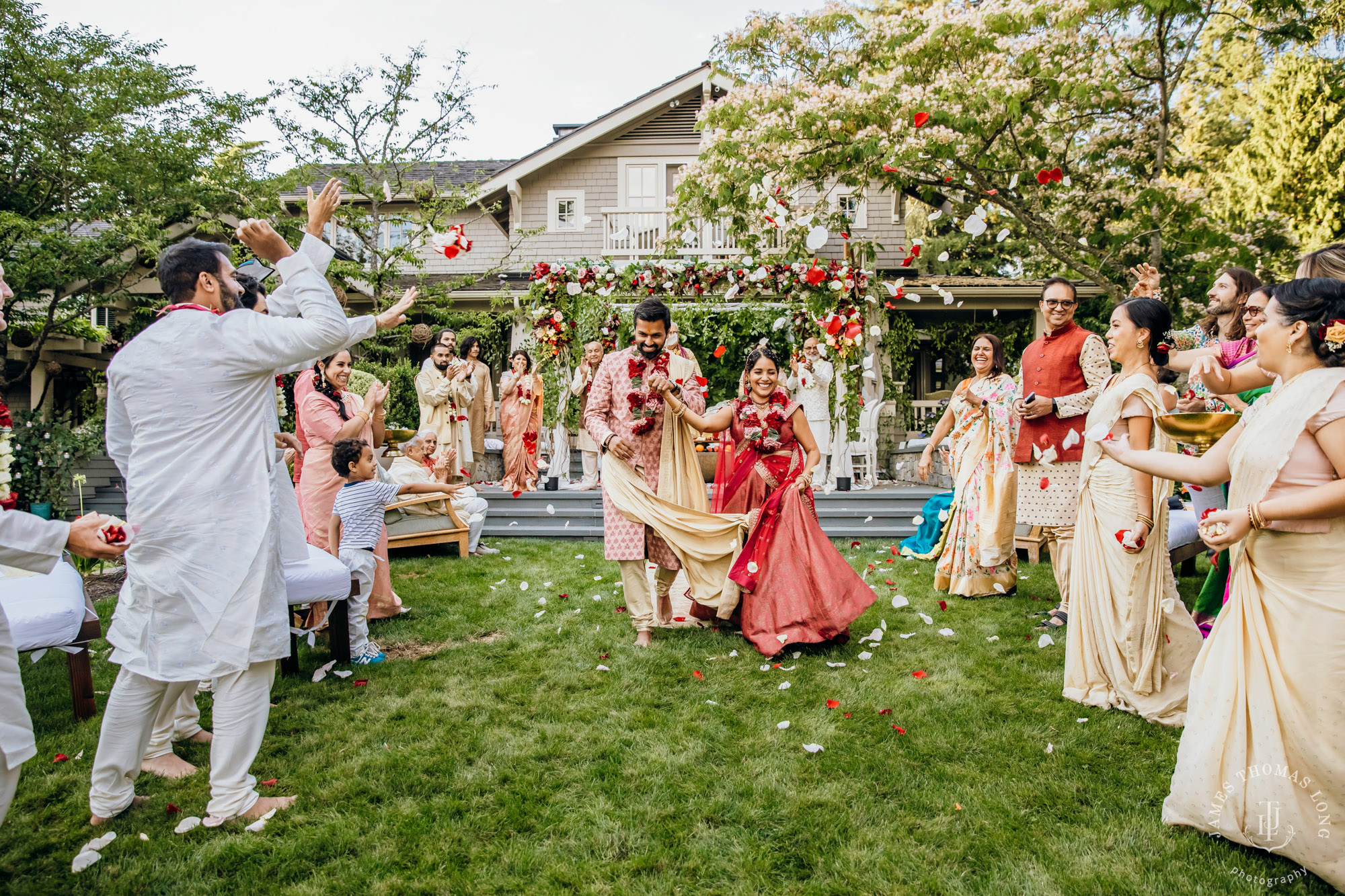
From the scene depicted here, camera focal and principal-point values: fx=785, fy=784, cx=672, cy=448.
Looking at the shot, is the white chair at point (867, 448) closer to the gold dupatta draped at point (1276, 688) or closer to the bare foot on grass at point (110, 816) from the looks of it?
the gold dupatta draped at point (1276, 688)

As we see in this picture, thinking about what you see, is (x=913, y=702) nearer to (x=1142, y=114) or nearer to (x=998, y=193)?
(x=998, y=193)

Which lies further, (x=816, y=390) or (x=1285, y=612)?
(x=816, y=390)

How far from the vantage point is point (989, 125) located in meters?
11.3

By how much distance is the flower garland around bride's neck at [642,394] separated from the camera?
17.0ft

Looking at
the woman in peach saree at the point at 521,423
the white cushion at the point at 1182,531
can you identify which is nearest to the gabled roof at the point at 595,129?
the woman in peach saree at the point at 521,423

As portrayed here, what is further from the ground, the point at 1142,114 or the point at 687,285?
the point at 1142,114

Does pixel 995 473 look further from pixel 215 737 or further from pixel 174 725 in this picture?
pixel 174 725

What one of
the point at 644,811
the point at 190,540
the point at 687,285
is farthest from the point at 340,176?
the point at 644,811

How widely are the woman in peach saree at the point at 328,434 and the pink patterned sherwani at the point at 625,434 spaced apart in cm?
159

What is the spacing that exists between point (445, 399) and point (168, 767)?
798cm

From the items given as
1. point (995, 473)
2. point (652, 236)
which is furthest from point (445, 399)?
point (995, 473)

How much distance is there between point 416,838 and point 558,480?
9022mm

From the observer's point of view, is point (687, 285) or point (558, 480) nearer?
point (558, 480)

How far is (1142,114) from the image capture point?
12.9 meters
